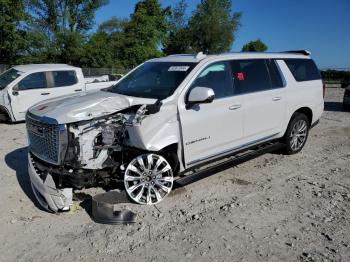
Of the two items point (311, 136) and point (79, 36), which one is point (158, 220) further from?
point (79, 36)

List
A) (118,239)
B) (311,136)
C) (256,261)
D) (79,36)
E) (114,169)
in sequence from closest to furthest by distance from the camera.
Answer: (256,261) → (118,239) → (114,169) → (311,136) → (79,36)

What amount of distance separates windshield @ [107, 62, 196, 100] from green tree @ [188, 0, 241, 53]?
181ft

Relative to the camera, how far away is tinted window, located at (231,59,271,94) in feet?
18.7

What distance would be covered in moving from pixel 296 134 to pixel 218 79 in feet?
8.37

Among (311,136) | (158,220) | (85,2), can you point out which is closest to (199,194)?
(158,220)

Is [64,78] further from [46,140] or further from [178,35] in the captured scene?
[178,35]

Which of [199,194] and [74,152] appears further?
[199,194]

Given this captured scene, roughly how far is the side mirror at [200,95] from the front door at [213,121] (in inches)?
5.7

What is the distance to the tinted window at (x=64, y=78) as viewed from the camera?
11.3 meters

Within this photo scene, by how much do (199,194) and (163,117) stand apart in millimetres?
1281

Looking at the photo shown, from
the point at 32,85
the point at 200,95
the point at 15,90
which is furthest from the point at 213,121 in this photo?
the point at 32,85

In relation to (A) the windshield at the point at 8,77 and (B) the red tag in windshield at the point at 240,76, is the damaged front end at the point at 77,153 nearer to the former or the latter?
(B) the red tag in windshield at the point at 240,76

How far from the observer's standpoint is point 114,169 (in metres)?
4.75

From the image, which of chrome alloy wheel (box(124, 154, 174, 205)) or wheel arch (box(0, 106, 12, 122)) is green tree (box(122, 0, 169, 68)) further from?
chrome alloy wheel (box(124, 154, 174, 205))
